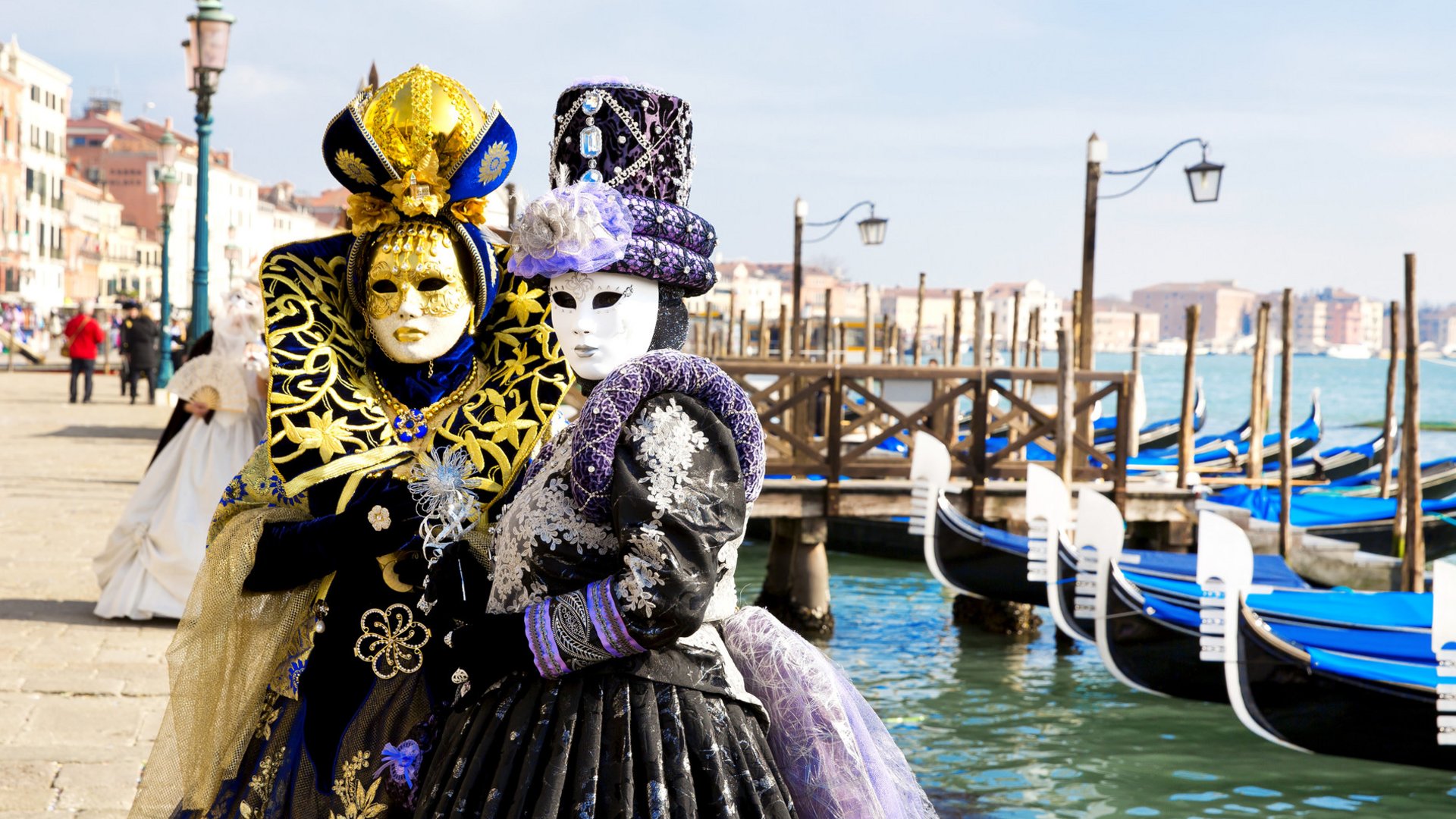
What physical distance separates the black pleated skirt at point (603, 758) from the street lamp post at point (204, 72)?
9.13 meters

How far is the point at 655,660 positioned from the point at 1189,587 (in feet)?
21.7

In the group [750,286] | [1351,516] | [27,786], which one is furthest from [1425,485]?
[750,286]

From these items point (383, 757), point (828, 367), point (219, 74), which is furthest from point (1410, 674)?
point (219, 74)

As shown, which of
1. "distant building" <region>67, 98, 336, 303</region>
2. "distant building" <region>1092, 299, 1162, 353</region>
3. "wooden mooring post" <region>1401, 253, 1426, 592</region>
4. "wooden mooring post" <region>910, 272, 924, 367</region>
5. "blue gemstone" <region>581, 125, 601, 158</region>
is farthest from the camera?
"distant building" <region>1092, 299, 1162, 353</region>

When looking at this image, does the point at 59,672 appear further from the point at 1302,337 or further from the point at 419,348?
the point at 1302,337

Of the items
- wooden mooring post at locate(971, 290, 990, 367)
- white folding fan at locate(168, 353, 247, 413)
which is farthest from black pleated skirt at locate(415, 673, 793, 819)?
wooden mooring post at locate(971, 290, 990, 367)

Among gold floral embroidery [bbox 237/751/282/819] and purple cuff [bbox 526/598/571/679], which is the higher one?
purple cuff [bbox 526/598/571/679]

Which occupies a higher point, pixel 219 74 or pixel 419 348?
pixel 219 74

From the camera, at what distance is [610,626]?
1552 millimetres

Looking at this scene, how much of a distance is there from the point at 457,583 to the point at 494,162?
0.76 metres

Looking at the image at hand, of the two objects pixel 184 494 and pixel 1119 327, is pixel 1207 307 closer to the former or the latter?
pixel 1119 327

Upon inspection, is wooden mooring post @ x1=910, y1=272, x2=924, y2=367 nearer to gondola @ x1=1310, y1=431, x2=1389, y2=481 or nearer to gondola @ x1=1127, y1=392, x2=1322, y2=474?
gondola @ x1=1127, y1=392, x2=1322, y2=474

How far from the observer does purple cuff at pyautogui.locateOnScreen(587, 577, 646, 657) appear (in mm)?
1552

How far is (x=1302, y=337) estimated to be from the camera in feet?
530
